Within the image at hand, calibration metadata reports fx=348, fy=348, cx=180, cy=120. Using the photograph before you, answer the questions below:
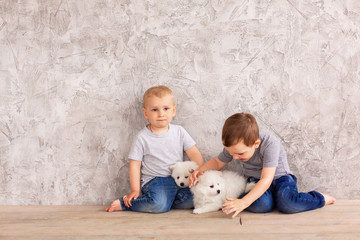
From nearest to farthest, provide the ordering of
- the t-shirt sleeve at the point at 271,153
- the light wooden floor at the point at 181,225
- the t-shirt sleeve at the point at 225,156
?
the light wooden floor at the point at 181,225 < the t-shirt sleeve at the point at 271,153 < the t-shirt sleeve at the point at 225,156

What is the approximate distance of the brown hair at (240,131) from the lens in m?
1.40

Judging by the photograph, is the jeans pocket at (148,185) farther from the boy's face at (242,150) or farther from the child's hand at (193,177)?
the boy's face at (242,150)

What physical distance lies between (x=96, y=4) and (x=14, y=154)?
0.84 meters

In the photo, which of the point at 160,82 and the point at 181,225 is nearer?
the point at 181,225

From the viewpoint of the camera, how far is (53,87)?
1704 mm

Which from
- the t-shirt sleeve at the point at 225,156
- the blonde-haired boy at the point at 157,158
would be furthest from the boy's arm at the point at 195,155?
the t-shirt sleeve at the point at 225,156

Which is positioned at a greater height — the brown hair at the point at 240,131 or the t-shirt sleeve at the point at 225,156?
the brown hair at the point at 240,131

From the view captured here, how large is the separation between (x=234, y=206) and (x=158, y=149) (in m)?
0.46

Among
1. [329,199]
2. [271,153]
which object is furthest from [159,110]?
[329,199]

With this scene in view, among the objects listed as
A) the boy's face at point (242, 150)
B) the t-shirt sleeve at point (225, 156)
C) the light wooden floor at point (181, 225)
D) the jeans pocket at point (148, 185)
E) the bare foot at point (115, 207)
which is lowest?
the light wooden floor at point (181, 225)

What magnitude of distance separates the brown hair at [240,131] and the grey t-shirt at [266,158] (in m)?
0.12

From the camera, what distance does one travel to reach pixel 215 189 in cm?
150

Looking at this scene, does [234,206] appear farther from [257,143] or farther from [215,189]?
[257,143]

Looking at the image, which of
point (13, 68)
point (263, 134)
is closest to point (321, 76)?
point (263, 134)
